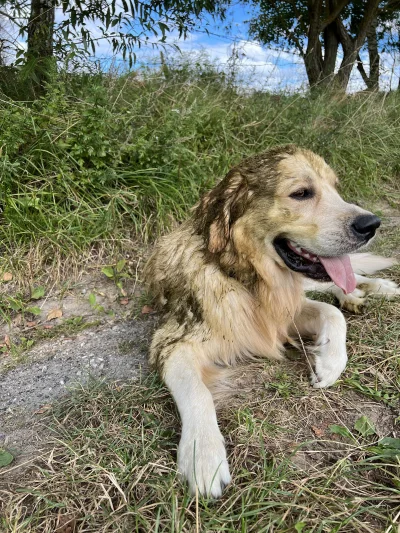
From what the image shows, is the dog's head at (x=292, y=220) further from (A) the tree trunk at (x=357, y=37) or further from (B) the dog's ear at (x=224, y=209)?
(A) the tree trunk at (x=357, y=37)

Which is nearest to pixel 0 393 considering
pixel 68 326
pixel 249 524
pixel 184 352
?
pixel 68 326

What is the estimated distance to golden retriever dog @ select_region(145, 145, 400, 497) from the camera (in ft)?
7.72

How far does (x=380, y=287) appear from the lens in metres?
3.19

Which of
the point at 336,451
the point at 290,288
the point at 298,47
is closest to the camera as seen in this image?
the point at 336,451

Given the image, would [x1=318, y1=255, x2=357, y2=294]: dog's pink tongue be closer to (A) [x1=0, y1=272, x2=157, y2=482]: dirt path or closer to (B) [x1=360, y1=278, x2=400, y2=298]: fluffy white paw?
(B) [x1=360, y1=278, x2=400, y2=298]: fluffy white paw

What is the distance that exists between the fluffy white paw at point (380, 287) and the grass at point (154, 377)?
0.72 feet

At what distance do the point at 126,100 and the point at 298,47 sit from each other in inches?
236

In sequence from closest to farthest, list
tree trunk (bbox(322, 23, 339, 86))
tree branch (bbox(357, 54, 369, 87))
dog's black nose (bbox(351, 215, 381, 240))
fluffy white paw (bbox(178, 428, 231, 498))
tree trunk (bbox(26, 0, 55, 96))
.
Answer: fluffy white paw (bbox(178, 428, 231, 498)) → dog's black nose (bbox(351, 215, 381, 240)) → tree trunk (bbox(26, 0, 55, 96)) → tree branch (bbox(357, 54, 369, 87)) → tree trunk (bbox(322, 23, 339, 86))

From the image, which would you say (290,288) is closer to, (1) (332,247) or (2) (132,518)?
(1) (332,247)

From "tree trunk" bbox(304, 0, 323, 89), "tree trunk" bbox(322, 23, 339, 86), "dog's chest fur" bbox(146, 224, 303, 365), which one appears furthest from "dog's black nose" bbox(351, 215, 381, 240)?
"tree trunk" bbox(322, 23, 339, 86)

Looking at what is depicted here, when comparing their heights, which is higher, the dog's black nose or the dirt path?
the dog's black nose

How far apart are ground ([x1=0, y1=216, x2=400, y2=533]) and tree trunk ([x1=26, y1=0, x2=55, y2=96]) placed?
9.52 feet

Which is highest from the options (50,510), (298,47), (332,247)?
(298,47)

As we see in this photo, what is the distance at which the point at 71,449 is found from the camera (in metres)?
1.78
